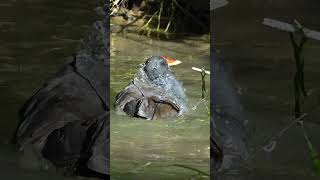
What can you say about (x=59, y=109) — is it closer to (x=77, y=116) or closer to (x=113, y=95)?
(x=77, y=116)

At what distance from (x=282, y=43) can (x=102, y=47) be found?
1581mm

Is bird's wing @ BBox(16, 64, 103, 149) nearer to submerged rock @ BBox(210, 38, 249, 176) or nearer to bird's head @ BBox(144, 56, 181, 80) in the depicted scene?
bird's head @ BBox(144, 56, 181, 80)

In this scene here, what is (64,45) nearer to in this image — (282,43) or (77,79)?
(282,43)

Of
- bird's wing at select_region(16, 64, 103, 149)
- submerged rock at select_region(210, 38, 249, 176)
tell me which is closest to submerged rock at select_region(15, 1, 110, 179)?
bird's wing at select_region(16, 64, 103, 149)

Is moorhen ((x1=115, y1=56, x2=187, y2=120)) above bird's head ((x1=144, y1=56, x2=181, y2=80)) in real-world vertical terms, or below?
below

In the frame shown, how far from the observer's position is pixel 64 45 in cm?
428

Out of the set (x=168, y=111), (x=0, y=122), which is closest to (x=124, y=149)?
(x=168, y=111)

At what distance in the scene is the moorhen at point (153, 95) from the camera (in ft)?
8.82

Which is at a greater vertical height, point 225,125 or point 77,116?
point 225,125

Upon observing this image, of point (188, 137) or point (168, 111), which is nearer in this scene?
point (188, 137)

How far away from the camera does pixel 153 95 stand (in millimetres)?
2877

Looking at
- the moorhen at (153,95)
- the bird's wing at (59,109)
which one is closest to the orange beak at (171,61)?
the moorhen at (153,95)

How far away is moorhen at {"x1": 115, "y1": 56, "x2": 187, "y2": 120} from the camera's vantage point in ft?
8.82

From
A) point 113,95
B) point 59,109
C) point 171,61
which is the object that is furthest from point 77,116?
point 171,61
